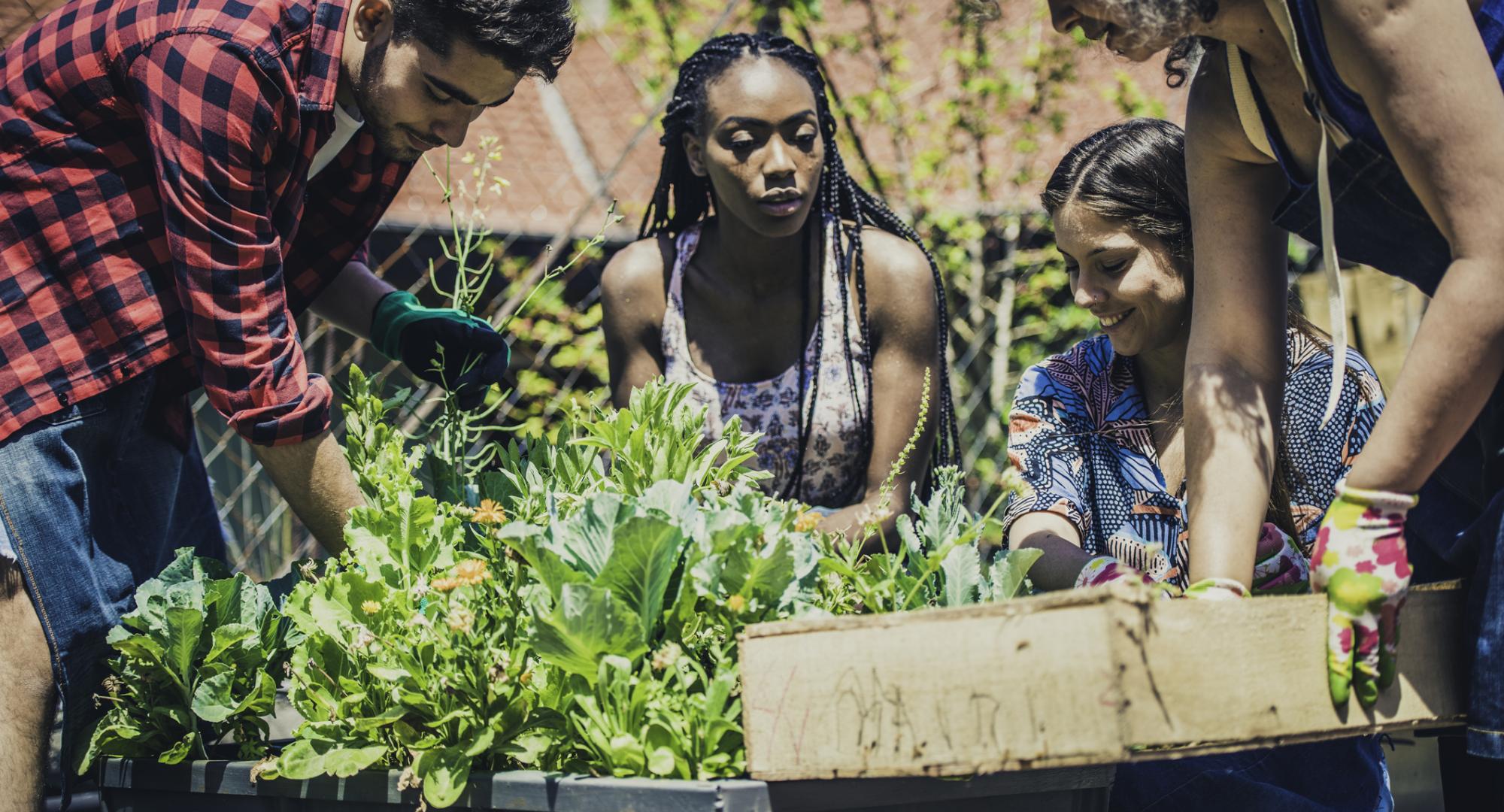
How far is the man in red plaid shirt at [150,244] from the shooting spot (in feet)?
5.42

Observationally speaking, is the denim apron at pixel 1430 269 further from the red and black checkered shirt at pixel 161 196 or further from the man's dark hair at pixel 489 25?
the red and black checkered shirt at pixel 161 196

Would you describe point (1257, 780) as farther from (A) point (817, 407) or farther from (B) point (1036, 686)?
(A) point (817, 407)

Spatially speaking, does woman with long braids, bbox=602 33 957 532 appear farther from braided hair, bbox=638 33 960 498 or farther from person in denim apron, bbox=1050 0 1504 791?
person in denim apron, bbox=1050 0 1504 791

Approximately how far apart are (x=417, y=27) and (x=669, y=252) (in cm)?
105

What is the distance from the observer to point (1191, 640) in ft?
3.67

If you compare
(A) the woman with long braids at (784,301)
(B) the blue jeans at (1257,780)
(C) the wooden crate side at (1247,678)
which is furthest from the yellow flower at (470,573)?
(A) the woman with long braids at (784,301)

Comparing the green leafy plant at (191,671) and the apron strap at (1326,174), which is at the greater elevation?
the apron strap at (1326,174)

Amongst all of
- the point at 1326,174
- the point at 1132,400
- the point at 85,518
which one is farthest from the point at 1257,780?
the point at 85,518

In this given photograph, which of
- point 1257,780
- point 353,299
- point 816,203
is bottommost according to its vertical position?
point 1257,780

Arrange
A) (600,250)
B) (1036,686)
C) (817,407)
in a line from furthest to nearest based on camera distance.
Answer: (600,250) < (817,407) < (1036,686)

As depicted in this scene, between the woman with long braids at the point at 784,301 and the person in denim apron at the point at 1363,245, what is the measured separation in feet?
3.21

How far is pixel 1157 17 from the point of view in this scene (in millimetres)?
1374

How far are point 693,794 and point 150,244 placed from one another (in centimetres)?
115

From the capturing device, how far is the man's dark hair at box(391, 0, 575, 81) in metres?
1.79
